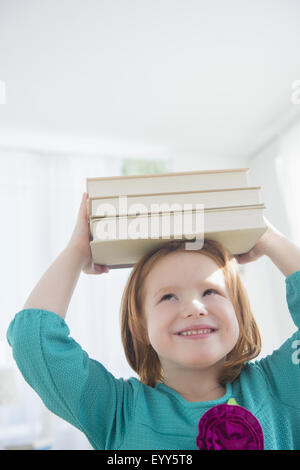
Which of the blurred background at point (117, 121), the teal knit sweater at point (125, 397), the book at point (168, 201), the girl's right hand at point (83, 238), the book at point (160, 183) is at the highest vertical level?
the blurred background at point (117, 121)

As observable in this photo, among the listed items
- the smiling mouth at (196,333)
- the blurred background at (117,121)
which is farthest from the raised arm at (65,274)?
the blurred background at (117,121)

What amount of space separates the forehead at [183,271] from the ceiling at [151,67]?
1.54 meters

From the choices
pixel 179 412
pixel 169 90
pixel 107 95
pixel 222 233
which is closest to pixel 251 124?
pixel 169 90

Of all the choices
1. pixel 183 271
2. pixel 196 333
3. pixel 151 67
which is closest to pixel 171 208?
pixel 183 271

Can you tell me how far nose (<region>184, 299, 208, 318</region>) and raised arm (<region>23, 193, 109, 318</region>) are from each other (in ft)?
0.90

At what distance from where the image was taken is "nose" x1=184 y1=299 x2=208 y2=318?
0.76m

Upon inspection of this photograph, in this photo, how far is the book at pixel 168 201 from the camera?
0.76 meters

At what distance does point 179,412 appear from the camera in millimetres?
785

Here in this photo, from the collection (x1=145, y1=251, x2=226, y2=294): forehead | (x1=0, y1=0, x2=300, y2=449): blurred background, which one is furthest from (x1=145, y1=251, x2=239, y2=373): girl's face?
(x1=0, y1=0, x2=300, y2=449): blurred background

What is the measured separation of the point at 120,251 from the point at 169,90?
1.97 m

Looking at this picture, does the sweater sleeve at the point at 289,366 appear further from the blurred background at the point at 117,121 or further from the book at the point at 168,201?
the blurred background at the point at 117,121

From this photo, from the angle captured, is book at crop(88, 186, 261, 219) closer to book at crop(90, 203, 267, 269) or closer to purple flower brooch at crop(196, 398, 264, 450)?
book at crop(90, 203, 267, 269)
